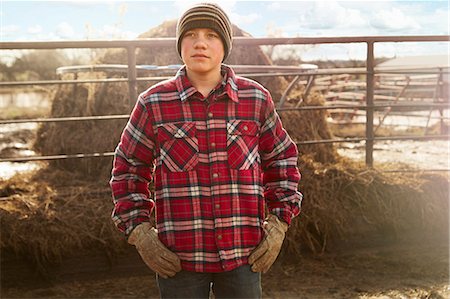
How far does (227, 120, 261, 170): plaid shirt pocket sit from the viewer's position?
1.77 meters

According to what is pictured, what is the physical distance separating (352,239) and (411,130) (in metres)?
6.15

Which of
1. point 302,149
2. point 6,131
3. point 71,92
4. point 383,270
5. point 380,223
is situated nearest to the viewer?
point 383,270

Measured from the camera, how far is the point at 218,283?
5.97 feet

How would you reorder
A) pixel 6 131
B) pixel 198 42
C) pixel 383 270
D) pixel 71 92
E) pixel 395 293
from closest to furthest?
pixel 198 42 < pixel 395 293 < pixel 383 270 < pixel 71 92 < pixel 6 131

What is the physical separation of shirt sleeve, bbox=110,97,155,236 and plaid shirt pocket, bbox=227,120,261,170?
0.75ft

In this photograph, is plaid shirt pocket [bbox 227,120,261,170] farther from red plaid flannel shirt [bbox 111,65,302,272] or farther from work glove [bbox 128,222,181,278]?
work glove [bbox 128,222,181,278]

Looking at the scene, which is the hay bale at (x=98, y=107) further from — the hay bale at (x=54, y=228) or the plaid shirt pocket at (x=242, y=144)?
the plaid shirt pocket at (x=242, y=144)

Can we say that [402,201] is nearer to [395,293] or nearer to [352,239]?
[352,239]

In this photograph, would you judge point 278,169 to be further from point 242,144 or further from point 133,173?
point 133,173

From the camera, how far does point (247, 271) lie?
180cm

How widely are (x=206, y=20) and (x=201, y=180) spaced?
0.45m

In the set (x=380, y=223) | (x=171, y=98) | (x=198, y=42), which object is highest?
(x=198, y=42)

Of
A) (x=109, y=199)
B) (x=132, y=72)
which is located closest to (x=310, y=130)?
(x=132, y=72)

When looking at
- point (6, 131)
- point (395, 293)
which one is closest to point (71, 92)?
point (395, 293)
